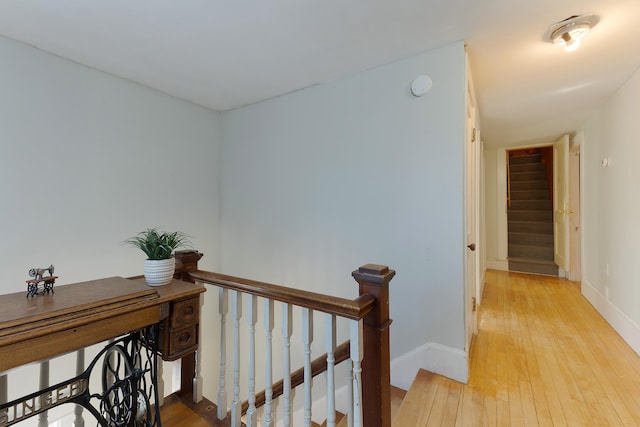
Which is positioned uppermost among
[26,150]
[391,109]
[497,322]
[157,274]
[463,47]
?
[463,47]

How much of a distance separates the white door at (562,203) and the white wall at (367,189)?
3341 mm

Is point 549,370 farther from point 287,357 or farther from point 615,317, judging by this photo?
point 287,357

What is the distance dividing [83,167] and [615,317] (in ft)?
15.2

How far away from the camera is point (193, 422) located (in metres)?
1.42

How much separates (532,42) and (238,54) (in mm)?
1952

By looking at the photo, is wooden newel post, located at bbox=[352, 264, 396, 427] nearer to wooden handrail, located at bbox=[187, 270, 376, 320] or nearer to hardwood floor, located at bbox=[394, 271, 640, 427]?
wooden handrail, located at bbox=[187, 270, 376, 320]

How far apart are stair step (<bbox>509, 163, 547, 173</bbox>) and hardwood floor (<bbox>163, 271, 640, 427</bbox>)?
458 cm

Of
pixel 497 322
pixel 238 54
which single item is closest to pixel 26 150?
pixel 238 54

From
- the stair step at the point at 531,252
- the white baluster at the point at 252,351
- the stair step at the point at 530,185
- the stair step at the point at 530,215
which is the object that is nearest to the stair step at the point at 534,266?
the stair step at the point at 531,252

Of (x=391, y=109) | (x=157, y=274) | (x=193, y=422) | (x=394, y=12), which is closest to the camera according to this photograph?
(x=157, y=274)

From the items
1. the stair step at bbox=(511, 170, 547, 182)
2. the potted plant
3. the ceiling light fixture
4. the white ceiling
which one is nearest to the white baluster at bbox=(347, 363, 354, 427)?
the potted plant

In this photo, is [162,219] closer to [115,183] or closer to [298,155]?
[115,183]

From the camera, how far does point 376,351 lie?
106 centimetres

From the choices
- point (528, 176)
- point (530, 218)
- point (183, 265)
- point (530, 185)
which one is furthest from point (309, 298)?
point (528, 176)
